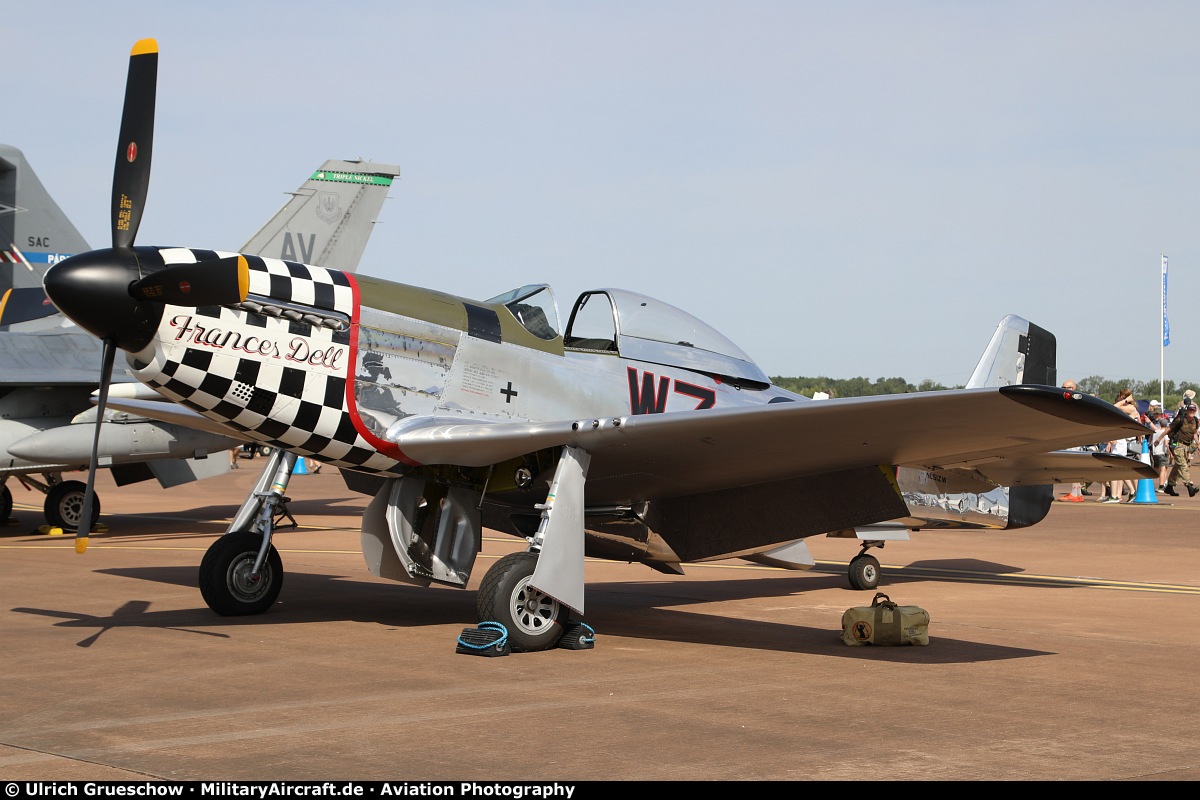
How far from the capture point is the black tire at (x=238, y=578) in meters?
8.74

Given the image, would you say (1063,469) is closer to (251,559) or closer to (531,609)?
(531,609)

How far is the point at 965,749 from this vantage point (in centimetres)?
486

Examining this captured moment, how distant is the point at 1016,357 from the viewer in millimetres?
11383

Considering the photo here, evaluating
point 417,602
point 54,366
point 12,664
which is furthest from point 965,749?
point 54,366

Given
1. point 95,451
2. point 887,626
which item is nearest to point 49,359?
point 95,451

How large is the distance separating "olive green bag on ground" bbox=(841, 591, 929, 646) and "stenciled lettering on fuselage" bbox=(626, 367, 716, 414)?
212 centimetres

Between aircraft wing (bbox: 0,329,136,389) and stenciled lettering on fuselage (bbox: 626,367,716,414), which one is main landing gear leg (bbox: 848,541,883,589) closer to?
stenciled lettering on fuselage (bbox: 626,367,716,414)

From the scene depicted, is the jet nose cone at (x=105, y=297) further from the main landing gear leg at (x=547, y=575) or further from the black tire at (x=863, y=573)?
the black tire at (x=863, y=573)

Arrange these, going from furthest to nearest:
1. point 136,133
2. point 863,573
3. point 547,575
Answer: point 863,573, point 136,133, point 547,575

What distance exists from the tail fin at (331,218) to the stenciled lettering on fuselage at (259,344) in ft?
33.0

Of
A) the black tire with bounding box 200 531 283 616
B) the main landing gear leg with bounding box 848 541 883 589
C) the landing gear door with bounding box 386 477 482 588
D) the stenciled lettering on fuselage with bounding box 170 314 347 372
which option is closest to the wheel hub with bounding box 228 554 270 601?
the black tire with bounding box 200 531 283 616

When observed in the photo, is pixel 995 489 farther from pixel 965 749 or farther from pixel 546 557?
pixel 965 749

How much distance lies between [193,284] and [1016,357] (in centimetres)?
762

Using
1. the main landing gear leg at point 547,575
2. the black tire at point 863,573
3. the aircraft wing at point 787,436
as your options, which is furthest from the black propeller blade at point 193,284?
the black tire at point 863,573
